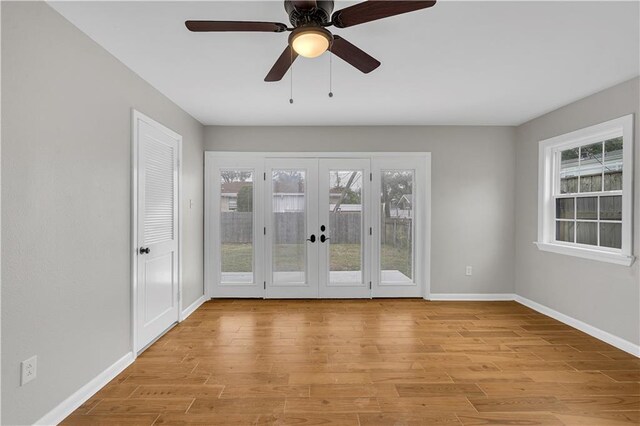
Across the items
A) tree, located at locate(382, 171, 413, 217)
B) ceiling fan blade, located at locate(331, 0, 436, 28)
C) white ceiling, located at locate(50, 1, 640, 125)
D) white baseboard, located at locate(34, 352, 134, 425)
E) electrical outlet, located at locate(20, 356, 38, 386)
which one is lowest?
white baseboard, located at locate(34, 352, 134, 425)

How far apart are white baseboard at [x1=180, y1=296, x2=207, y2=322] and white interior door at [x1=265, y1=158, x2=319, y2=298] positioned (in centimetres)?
91

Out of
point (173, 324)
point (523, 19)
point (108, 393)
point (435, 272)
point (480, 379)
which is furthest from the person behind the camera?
point (435, 272)

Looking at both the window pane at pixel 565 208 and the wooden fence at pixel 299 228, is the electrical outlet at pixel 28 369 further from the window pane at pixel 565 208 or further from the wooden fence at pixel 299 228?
the window pane at pixel 565 208

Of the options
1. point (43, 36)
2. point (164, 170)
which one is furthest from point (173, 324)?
point (43, 36)

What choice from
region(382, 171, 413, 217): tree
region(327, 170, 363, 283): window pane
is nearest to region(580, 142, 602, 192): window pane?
region(382, 171, 413, 217): tree

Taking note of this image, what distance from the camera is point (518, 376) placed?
2.48 m

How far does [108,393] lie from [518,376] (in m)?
3.13

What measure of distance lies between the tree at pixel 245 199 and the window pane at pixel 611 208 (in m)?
4.17

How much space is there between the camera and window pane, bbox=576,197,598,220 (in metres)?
3.34

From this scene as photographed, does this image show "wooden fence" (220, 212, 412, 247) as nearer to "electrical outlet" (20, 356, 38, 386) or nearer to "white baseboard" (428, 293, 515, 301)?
"white baseboard" (428, 293, 515, 301)

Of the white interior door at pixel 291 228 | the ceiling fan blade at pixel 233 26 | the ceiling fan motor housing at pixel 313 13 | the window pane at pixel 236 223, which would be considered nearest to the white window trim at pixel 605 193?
the white interior door at pixel 291 228

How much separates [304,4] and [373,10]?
35 centimetres

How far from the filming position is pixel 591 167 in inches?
134

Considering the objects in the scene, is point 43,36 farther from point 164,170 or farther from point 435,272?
point 435,272
